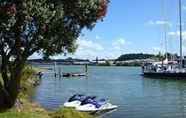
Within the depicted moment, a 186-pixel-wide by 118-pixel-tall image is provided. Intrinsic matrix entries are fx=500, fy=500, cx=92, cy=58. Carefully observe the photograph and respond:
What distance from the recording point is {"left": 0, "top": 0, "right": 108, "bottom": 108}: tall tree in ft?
75.8

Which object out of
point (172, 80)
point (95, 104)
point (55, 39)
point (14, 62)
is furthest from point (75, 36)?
point (172, 80)

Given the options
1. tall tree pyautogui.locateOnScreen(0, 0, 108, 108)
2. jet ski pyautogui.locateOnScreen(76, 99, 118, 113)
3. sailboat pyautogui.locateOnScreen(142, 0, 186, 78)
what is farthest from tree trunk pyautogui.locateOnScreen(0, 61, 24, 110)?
sailboat pyautogui.locateOnScreen(142, 0, 186, 78)

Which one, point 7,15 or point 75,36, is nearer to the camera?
point 7,15

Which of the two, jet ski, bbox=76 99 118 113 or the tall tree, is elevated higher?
the tall tree

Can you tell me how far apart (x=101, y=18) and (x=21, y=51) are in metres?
4.46

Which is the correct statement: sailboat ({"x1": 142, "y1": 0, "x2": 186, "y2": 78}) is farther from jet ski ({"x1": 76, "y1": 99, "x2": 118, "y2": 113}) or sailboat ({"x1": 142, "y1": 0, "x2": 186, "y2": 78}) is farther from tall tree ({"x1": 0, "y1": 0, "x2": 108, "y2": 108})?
tall tree ({"x1": 0, "y1": 0, "x2": 108, "y2": 108})

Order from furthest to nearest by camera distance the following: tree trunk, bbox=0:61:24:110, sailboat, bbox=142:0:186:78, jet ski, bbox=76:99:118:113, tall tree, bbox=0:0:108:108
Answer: sailboat, bbox=142:0:186:78
jet ski, bbox=76:99:118:113
tree trunk, bbox=0:61:24:110
tall tree, bbox=0:0:108:108

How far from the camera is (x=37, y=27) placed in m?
24.4

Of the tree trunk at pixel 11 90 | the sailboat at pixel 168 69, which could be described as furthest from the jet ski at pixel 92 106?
the sailboat at pixel 168 69

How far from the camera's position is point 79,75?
131 m

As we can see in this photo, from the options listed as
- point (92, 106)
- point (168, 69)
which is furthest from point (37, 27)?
point (168, 69)

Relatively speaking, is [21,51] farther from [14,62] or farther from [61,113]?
[61,113]

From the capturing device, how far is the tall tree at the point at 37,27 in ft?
75.8

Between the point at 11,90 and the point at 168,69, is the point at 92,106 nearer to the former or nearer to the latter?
the point at 11,90
